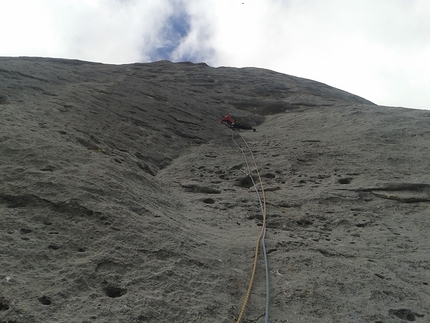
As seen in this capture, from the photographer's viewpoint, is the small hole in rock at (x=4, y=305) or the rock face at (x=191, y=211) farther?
the rock face at (x=191, y=211)

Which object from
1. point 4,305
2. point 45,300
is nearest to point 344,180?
point 45,300

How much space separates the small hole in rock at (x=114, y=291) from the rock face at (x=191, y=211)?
12mm

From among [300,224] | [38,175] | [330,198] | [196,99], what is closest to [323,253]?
[300,224]

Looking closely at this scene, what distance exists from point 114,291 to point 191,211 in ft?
7.75

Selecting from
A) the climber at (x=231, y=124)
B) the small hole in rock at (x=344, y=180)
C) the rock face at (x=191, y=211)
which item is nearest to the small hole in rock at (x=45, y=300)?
the rock face at (x=191, y=211)

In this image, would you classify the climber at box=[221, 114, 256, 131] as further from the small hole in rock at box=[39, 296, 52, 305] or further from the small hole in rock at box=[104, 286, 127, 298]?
the small hole in rock at box=[39, 296, 52, 305]

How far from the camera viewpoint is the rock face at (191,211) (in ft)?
10.2

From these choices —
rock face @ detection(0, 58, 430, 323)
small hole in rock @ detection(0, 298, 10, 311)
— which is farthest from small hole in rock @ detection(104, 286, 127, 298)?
Result: small hole in rock @ detection(0, 298, 10, 311)

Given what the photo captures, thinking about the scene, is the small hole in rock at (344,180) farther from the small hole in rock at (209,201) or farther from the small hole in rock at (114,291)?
the small hole in rock at (114,291)

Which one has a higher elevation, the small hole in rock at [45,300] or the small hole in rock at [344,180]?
the small hole in rock at [344,180]

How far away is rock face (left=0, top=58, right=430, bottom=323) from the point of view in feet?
10.2

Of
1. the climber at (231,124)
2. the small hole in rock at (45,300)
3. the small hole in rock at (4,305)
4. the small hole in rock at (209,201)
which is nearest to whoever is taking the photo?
the small hole in rock at (4,305)

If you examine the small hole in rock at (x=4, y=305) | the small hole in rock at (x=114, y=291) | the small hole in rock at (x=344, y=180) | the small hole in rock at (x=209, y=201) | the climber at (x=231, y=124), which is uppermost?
the climber at (x=231, y=124)

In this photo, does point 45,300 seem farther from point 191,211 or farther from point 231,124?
point 231,124
